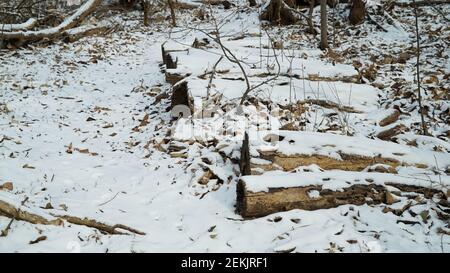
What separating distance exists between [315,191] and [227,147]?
1483 millimetres

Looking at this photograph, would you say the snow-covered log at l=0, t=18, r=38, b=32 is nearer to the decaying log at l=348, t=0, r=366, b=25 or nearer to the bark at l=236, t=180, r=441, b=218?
the bark at l=236, t=180, r=441, b=218

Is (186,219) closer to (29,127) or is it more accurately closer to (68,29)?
(29,127)

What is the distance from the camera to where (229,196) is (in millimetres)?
3963

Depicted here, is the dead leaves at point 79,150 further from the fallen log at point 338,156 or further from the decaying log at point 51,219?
the fallen log at point 338,156

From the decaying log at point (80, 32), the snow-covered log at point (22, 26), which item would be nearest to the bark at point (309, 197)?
the snow-covered log at point (22, 26)

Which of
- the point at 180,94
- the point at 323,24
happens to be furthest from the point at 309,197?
the point at 323,24

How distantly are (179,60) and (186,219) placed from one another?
183 inches

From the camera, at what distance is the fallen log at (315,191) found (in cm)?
340

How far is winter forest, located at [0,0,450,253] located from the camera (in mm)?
3203

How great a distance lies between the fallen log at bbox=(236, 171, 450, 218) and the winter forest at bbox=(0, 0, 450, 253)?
0.05 ft

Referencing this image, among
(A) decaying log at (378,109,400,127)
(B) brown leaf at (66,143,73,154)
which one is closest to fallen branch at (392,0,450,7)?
(A) decaying log at (378,109,400,127)

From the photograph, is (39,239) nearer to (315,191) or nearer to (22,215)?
(22,215)

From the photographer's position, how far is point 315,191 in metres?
3.47
